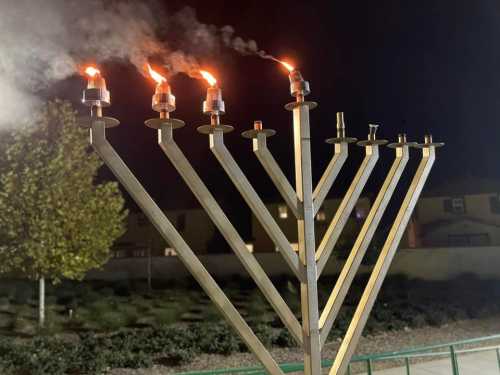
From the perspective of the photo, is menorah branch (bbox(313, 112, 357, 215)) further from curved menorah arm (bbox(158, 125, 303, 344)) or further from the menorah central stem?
curved menorah arm (bbox(158, 125, 303, 344))

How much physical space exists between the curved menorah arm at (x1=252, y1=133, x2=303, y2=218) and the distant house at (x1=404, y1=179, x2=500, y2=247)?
20694mm

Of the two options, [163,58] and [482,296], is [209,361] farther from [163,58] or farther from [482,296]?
[482,296]

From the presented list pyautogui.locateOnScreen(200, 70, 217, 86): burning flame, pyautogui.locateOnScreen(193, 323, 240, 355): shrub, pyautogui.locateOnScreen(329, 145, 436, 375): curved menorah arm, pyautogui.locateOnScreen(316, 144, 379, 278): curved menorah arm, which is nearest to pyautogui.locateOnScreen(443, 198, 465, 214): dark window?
pyautogui.locateOnScreen(193, 323, 240, 355): shrub

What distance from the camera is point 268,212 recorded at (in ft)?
8.21

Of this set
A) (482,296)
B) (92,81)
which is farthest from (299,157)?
(482,296)

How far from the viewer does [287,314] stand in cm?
246

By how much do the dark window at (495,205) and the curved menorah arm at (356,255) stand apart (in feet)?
70.1

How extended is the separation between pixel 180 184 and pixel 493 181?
16440 millimetres

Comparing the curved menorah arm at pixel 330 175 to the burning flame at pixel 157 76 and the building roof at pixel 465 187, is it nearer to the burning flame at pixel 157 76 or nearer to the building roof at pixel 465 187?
the burning flame at pixel 157 76

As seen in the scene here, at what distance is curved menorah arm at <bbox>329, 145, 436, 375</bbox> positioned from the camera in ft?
8.88

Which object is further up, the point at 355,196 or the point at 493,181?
the point at 493,181

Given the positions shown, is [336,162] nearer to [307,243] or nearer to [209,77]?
[307,243]

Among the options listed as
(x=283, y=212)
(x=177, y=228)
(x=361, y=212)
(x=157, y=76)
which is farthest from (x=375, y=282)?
(x=177, y=228)

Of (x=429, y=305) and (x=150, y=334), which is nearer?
(x=150, y=334)
